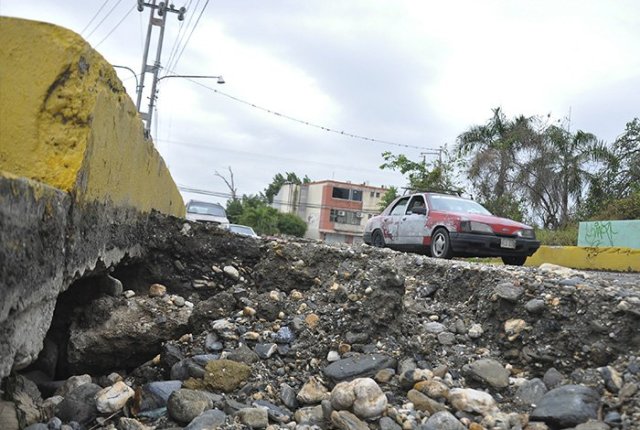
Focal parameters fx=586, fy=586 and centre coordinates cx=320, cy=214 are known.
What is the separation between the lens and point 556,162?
23.1m

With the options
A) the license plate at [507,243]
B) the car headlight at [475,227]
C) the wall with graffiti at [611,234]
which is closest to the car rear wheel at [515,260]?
the license plate at [507,243]

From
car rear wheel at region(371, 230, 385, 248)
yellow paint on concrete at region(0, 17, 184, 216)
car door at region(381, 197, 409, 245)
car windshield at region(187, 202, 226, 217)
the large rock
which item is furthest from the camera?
car windshield at region(187, 202, 226, 217)

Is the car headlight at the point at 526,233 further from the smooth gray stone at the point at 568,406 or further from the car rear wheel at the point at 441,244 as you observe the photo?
the smooth gray stone at the point at 568,406

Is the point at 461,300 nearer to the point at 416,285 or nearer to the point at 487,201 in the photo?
the point at 416,285

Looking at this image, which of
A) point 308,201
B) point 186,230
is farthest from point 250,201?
point 186,230

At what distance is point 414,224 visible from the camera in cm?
1021

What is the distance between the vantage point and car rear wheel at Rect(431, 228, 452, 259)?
9.23 m

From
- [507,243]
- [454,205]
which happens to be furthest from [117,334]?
[454,205]

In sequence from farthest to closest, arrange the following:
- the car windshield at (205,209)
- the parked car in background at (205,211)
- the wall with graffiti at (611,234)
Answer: the car windshield at (205,209) < the parked car in background at (205,211) < the wall with graffiti at (611,234)

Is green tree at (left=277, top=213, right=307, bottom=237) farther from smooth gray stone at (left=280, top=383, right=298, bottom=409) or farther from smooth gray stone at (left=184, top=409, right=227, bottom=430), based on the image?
smooth gray stone at (left=184, top=409, right=227, bottom=430)

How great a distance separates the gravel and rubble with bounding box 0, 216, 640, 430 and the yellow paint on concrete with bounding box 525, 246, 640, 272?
26.2 feet

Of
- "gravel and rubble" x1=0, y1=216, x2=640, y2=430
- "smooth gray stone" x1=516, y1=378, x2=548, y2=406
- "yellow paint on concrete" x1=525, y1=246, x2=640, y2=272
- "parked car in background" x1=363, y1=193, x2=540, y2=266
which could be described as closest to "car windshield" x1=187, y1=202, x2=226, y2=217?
"parked car in background" x1=363, y1=193, x2=540, y2=266

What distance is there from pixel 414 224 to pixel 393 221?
934 millimetres

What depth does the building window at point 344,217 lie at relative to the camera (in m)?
56.6
